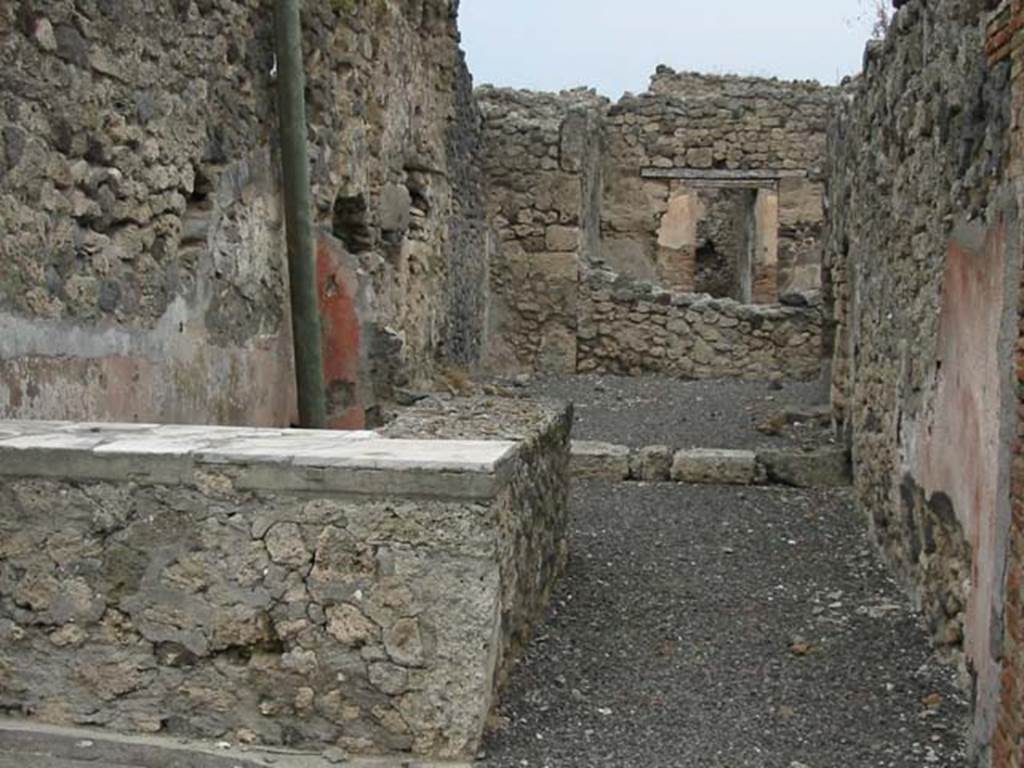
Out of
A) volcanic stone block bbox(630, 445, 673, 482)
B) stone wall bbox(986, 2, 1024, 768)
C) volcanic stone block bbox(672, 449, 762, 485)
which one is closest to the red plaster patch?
volcanic stone block bbox(630, 445, 673, 482)

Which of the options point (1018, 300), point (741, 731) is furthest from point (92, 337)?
point (1018, 300)

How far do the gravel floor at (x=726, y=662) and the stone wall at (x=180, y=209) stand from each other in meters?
1.67

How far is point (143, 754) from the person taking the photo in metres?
3.43

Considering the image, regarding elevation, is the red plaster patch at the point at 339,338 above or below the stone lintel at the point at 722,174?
below

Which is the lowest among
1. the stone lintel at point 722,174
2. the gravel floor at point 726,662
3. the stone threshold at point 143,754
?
the gravel floor at point 726,662

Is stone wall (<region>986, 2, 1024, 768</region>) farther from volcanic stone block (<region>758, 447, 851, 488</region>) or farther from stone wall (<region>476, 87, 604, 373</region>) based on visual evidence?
stone wall (<region>476, 87, 604, 373</region>)

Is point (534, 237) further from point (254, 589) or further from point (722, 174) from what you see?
point (254, 589)

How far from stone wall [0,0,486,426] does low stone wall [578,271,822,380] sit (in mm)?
5299

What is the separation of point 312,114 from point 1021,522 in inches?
165

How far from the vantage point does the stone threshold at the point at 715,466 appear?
310 inches

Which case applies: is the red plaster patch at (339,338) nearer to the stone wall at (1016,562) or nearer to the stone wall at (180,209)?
the stone wall at (180,209)

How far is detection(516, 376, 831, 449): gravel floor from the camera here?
9.23 metres

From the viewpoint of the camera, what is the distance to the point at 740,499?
749cm

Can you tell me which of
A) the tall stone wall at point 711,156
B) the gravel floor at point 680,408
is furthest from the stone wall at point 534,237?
the tall stone wall at point 711,156
